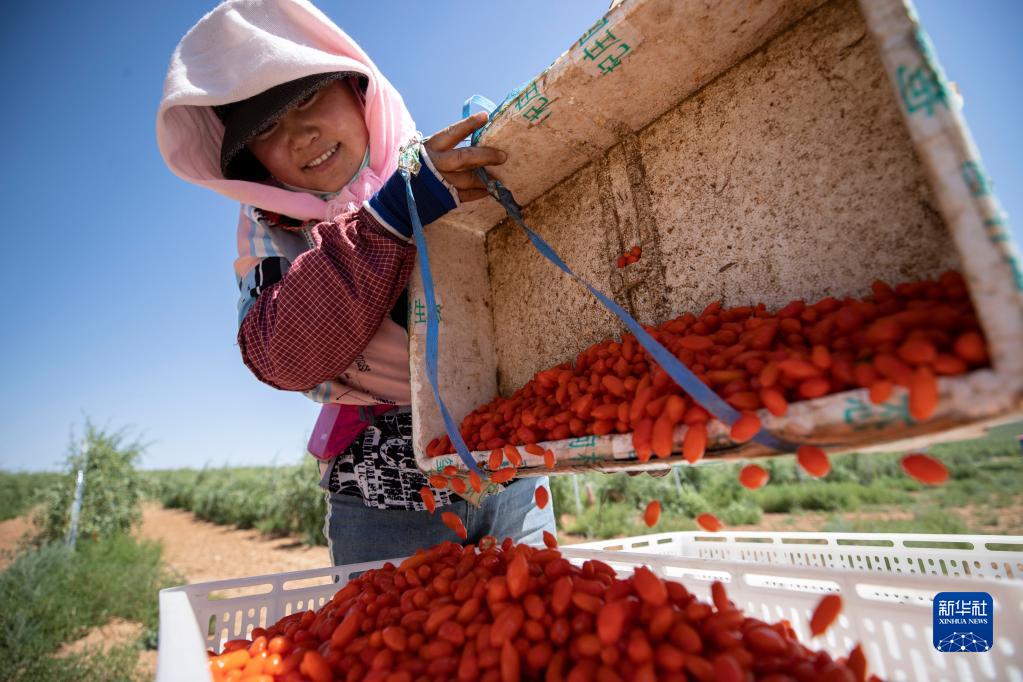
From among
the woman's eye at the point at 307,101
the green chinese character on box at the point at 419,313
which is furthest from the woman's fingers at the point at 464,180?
the woman's eye at the point at 307,101

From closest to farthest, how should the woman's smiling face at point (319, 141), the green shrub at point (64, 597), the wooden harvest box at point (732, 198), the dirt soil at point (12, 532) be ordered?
the wooden harvest box at point (732, 198)
the woman's smiling face at point (319, 141)
the green shrub at point (64, 597)
the dirt soil at point (12, 532)

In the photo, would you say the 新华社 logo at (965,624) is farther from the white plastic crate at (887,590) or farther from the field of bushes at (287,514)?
the field of bushes at (287,514)

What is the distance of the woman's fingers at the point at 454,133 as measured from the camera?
1.37 meters

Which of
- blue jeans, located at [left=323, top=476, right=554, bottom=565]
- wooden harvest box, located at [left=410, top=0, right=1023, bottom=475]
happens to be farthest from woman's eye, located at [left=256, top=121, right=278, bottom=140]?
blue jeans, located at [left=323, top=476, right=554, bottom=565]

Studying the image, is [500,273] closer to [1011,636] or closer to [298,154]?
[298,154]

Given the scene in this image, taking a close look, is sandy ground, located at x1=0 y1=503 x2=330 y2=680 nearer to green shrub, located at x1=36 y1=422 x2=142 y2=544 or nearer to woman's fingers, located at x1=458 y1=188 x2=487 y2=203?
green shrub, located at x1=36 y1=422 x2=142 y2=544

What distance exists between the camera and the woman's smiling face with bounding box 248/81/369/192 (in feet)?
5.58

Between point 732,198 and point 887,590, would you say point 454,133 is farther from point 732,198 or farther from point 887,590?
point 887,590

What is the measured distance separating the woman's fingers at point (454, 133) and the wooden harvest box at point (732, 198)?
0.07 m

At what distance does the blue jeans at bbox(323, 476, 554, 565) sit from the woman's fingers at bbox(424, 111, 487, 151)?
1.22 metres

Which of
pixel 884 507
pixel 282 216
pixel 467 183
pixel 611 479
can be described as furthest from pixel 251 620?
pixel 884 507

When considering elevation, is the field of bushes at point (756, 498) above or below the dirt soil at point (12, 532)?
below

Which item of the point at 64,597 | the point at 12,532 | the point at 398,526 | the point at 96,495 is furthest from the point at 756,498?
the point at 12,532

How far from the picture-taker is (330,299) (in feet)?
4.53
